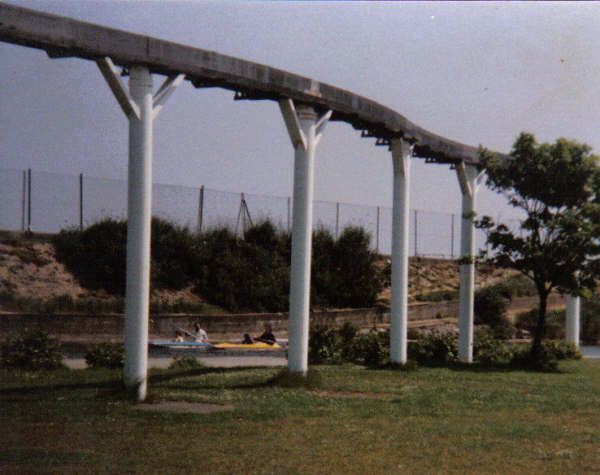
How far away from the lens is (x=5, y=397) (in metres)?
12.4

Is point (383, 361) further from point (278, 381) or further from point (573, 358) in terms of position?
point (573, 358)

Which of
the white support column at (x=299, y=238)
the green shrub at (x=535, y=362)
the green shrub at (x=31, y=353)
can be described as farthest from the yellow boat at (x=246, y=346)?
the white support column at (x=299, y=238)

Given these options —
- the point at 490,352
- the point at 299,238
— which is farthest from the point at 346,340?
the point at 299,238

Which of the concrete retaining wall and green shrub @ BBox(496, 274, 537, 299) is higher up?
green shrub @ BBox(496, 274, 537, 299)

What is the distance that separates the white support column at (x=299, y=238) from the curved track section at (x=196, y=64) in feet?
2.06

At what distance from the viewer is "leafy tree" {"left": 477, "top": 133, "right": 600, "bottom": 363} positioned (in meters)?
21.3

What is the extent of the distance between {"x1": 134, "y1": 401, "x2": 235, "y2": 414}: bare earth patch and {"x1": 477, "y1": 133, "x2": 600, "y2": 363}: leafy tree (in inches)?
459

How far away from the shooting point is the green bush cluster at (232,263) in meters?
32.2

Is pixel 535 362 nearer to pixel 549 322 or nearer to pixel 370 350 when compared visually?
pixel 370 350

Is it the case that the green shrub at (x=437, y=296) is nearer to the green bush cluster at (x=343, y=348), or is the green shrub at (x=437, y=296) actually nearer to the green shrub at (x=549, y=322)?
the green shrub at (x=549, y=322)

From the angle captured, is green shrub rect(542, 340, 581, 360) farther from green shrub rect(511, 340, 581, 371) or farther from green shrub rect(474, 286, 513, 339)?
green shrub rect(474, 286, 513, 339)

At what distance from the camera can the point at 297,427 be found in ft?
36.2

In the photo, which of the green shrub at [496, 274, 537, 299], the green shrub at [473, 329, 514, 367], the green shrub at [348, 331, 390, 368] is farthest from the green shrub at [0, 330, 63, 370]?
the green shrub at [496, 274, 537, 299]

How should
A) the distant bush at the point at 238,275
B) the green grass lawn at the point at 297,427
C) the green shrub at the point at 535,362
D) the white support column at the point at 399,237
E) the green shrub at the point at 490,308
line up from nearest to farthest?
the green grass lawn at the point at 297,427 → the white support column at the point at 399,237 → the green shrub at the point at 535,362 → the distant bush at the point at 238,275 → the green shrub at the point at 490,308
